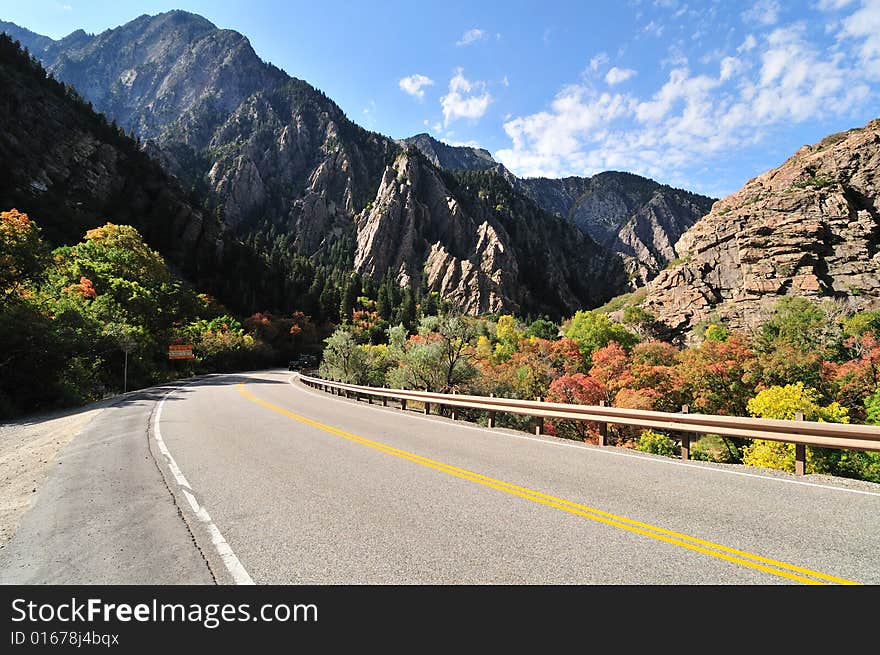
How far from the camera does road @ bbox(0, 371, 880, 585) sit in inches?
134

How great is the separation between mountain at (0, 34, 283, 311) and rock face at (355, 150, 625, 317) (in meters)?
65.6

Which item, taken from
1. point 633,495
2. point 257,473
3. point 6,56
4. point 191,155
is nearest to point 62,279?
point 257,473

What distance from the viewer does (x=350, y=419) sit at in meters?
12.9

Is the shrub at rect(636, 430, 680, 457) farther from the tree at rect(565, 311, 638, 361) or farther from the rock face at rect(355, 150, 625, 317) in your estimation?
the rock face at rect(355, 150, 625, 317)

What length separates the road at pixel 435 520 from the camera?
11.1 feet

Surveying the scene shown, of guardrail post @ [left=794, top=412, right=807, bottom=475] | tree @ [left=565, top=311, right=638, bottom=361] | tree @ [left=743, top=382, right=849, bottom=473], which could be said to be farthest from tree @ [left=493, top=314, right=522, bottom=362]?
guardrail post @ [left=794, top=412, right=807, bottom=475]

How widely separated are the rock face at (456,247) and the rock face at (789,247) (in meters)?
63.1

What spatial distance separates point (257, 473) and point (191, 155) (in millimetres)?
232693

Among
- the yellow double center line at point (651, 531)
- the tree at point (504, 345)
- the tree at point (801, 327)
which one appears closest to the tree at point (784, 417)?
the tree at point (801, 327)

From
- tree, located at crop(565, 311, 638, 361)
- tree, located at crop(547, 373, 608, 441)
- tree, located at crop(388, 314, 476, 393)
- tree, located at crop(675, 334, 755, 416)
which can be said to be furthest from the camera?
tree, located at crop(565, 311, 638, 361)

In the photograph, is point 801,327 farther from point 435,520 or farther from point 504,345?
point 435,520

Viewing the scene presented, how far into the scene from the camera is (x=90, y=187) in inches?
3223

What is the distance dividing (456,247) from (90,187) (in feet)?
379
